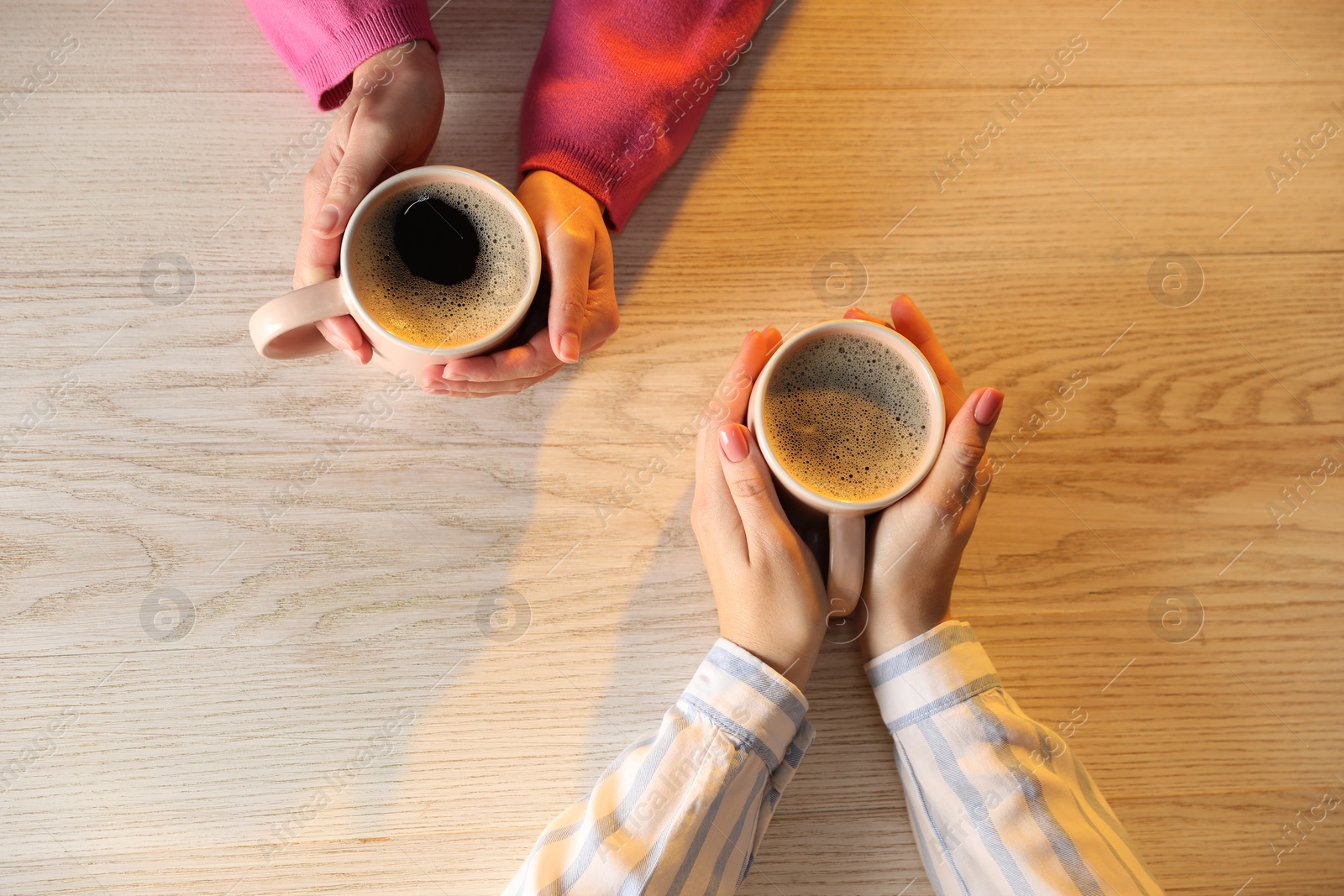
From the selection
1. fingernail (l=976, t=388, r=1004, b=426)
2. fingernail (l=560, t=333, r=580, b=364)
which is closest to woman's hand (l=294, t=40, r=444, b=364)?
fingernail (l=560, t=333, r=580, b=364)

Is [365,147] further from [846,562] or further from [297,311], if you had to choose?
[846,562]

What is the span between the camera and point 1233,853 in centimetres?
76

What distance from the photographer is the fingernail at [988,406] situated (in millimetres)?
674

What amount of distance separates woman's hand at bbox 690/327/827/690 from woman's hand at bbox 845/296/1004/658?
6 centimetres

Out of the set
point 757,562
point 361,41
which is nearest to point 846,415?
point 757,562

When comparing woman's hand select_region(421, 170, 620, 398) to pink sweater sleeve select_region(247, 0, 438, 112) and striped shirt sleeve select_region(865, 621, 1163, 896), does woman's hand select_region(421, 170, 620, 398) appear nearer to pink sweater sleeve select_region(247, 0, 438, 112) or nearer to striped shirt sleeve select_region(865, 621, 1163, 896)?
pink sweater sleeve select_region(247, 0, 438, 112)

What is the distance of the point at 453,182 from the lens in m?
0.61

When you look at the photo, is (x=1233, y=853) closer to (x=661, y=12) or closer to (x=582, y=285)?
Result: (x=582, y=285)

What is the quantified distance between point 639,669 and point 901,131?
2.01 ft

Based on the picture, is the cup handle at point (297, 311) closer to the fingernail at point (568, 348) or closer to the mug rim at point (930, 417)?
the fingernail at point (568, 348)

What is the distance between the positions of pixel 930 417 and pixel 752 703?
0.29m

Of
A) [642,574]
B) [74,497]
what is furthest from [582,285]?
[74,497]

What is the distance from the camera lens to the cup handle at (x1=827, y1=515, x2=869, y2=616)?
72 cm

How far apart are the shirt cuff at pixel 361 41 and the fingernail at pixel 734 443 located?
46 cm
